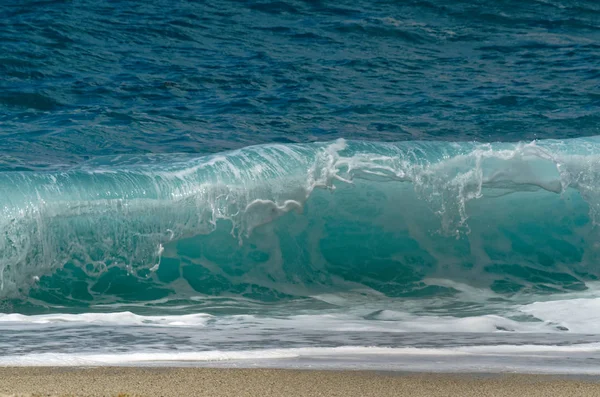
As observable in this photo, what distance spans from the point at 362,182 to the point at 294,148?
524 mm

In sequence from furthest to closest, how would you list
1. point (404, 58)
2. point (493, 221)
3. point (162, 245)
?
point (404, 58) → point (493, 221) → point (162, 245)

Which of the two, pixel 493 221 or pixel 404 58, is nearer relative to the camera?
pixel 493 221

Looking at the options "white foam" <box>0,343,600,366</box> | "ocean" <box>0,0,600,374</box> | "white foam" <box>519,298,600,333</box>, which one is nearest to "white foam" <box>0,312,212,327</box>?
"ocean" <box>0,0,600,374</box>

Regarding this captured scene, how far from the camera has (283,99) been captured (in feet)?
28.8

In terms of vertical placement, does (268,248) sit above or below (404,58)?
below

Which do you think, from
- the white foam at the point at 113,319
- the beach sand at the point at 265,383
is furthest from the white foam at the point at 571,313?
the white foam at the point at 113,319

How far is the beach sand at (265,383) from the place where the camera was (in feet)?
8.76

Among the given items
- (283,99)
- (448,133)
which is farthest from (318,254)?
(283,99)

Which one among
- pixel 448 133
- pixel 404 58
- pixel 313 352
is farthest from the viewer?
pixel 404 58

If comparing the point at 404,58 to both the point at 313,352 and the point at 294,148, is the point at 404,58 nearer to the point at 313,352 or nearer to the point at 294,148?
the point at 294,148

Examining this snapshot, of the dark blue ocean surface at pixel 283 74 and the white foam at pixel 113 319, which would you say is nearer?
the white foam at pixel 113 319

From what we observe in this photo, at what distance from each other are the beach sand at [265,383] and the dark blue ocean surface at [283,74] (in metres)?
4.08

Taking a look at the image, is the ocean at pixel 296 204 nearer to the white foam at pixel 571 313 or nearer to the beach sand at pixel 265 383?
the white foam at pixel 571 313

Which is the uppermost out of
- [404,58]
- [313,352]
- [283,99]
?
[404,58]
